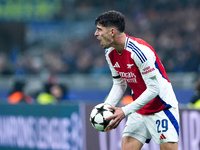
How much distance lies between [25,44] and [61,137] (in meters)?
14.9

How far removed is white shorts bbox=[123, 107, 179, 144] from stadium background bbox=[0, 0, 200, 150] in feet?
5.11

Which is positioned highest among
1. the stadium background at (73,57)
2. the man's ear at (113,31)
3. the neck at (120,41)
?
the stadium background at (73,57)

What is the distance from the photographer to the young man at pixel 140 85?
5.46 m

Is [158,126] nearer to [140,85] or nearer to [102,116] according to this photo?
[140,85]

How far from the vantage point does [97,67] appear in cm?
1777

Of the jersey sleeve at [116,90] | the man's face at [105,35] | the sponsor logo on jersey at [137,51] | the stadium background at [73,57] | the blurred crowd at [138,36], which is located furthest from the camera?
the blurred crowd at [138,36]

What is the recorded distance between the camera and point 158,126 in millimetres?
5691

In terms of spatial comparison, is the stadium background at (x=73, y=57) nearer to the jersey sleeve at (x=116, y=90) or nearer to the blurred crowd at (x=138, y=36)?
the blurred crowd at (x=138, y=36)

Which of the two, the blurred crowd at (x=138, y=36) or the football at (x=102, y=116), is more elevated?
the blurred crowd at (x=138, y=36)

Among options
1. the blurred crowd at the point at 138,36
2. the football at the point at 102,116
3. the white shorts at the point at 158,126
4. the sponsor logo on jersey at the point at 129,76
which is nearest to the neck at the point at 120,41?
the sponsor logo on jersey at the point at 129,76

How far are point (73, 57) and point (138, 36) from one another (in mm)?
2677

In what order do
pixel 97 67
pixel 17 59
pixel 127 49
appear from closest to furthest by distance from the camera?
pixel 127 49, pixel 97 67, pixel 17 59

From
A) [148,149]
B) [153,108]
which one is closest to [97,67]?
[148,149]

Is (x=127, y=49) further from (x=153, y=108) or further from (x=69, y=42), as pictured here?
(x=69, y=42)
